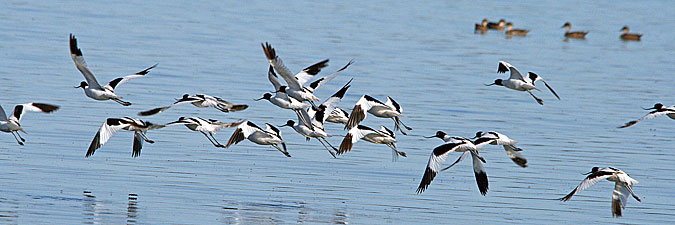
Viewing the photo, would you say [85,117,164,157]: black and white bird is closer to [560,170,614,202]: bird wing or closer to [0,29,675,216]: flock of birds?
[0,29,675,216]: flock of birds

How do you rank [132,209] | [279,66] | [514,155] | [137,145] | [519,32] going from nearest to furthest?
[132,209] → [279,66] → [514,155] → [137,145] → [519,32]

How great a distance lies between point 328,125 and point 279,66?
7.34 meters

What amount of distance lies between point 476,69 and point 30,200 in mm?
19872

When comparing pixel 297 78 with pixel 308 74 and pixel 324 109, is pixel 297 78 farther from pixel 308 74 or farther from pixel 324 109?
pixel 324 109

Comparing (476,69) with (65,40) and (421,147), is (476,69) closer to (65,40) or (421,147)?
(65,40)

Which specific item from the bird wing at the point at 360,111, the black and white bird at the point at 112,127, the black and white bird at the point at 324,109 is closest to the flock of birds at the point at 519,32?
the black and white bird at the point at 324,109

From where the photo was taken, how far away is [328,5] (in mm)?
53594

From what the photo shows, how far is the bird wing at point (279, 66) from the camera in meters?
13.8

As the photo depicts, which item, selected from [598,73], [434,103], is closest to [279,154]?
[434,103]

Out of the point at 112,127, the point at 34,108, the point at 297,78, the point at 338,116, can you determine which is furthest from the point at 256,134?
the point at 34,108

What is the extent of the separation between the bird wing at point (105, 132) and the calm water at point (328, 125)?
54cm

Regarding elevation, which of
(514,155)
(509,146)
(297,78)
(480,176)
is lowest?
(480,176)

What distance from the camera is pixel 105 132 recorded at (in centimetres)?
1430

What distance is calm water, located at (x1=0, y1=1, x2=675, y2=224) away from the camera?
1420cm
